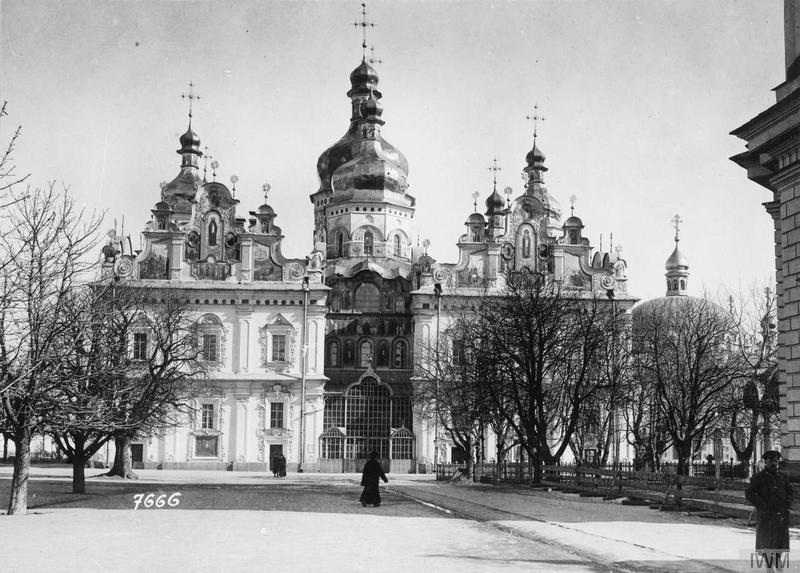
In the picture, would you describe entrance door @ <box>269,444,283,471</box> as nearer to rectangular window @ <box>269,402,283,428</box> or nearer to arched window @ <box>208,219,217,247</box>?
rectangular window @ <box>269,402,283,428</box>

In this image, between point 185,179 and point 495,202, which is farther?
point 185,179

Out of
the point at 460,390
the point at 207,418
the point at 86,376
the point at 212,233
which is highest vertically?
the point at 212,233

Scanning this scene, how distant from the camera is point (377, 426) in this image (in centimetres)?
6906

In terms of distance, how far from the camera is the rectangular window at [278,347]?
68.8 m

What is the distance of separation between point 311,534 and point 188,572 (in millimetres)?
5424

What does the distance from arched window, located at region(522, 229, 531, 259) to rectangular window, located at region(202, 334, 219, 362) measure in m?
21.0

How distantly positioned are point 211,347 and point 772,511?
5650cm

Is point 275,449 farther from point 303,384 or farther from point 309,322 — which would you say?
point 309,322

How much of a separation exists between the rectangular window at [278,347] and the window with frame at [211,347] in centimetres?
356


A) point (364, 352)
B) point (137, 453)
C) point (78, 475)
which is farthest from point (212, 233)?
point (78, 475)

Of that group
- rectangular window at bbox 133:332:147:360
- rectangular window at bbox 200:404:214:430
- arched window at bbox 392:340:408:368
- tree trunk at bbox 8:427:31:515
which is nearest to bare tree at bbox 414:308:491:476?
arched window at bbox 392:340:408:368

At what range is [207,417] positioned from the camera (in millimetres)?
68125

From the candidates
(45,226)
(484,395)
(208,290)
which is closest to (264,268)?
(208,290)

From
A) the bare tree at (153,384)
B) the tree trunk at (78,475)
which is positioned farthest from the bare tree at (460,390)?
the tree trunk at (78,475)
